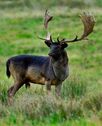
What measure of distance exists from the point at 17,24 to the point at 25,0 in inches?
654

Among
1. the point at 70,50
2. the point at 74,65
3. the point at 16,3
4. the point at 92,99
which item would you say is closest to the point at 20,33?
the point at 70,50

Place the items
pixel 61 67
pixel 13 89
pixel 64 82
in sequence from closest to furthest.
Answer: pixel 61 67 → pixel 13 89 → pixel 64 82

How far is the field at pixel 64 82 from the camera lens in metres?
11.4

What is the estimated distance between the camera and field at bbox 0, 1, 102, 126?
11.4 metres

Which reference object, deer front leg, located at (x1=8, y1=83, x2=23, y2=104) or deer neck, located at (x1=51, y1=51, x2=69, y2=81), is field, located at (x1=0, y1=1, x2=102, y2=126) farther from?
deer neck, located at (x1=51, y1=51, x2=69, y2=81)

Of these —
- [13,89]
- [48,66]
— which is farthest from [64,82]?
[13,89]

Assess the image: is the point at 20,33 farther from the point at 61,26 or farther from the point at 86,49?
the point at 86,49

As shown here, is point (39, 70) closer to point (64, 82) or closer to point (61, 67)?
point (61, 67)

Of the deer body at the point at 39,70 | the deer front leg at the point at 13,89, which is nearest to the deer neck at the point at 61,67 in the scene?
the deer body at the point at 39,70

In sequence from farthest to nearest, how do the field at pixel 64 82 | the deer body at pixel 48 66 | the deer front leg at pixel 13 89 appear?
the deer front leg at pixel 13 89 → the deer body at pixel 48 66 → the field at pixel 64 82

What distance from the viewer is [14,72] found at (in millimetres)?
14969

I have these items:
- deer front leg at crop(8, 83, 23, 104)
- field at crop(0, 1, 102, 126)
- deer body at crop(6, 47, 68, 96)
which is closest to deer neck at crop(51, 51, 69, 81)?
deer body at crop(6, 47, 68, 96)

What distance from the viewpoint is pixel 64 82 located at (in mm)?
15844

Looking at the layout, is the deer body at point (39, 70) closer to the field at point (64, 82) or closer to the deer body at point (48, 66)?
the deer body at point (48, 66)
